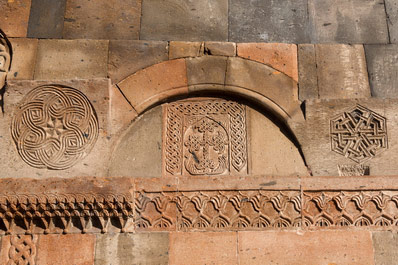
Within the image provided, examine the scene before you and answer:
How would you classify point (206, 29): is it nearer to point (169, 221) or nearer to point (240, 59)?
point (240, 59)

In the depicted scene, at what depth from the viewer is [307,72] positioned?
4926mm

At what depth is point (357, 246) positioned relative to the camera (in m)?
4.31

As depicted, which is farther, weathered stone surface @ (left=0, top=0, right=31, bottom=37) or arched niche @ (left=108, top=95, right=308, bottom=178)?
weathered stone surface @ (left=0, top=0, right=31, bottom=37)

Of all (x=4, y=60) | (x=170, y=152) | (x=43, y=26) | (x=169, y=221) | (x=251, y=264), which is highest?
(x=43, y=26)

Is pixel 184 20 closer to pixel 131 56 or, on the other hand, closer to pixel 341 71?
pixel 131 56

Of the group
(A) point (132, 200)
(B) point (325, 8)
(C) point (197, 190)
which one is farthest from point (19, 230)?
(B) point (325, 8)

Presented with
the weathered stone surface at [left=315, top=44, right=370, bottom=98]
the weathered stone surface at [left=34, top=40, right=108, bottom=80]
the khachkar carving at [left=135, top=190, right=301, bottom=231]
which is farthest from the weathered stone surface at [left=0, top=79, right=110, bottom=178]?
the weathered stone surface at [left=315, top=44, right=370, bottom=98]

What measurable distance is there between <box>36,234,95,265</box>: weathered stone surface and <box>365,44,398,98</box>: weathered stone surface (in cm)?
304

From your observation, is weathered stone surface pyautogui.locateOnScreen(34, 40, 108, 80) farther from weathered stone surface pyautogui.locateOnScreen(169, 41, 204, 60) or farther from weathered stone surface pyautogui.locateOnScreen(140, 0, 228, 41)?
weathered stone surface pyautogui.locateOnScreen(169, 41, 204, 60)

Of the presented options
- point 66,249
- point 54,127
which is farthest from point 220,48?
point 66,249

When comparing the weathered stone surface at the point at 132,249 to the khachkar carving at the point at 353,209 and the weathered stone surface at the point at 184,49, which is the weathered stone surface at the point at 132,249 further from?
the weathered stone surface at the point at 184,49

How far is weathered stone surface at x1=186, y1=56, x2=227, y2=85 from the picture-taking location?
4867mm

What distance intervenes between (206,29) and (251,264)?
2.36 meters

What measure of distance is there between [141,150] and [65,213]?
2.97 feet
